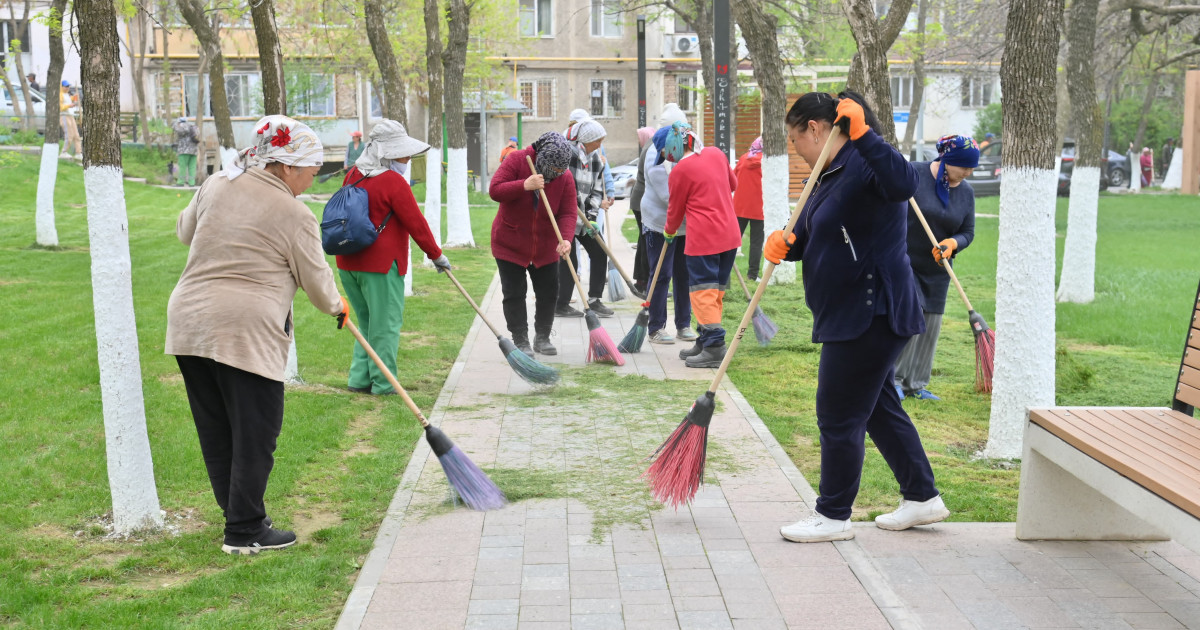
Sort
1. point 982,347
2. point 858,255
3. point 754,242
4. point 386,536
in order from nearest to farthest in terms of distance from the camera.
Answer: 1. point 858,255
2. point 386,536
3. point 982,347
4. point 754,242

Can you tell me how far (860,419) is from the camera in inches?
185

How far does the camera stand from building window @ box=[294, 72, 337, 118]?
36344 millimetres

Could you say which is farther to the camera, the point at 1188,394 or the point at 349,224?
the point at 349,224

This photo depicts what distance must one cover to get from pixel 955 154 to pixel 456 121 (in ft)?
37.5

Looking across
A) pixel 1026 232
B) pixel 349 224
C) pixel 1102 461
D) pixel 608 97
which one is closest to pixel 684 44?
pixel 608 97

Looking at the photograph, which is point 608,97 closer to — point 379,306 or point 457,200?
point 457,200

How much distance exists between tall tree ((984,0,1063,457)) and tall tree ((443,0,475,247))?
1139 cm

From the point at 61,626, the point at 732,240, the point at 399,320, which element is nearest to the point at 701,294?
the point at 732,240

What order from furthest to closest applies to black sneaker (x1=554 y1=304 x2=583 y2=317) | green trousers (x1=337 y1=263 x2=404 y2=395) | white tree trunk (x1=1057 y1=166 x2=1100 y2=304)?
white tree trunk (x1=1057 y1=166 x2=1100 y2=304) → black sneaker (x1=554 y1=304 x2=583 y2=317) → green trousers (x1=337 y1=263 x2=404 y2=395)

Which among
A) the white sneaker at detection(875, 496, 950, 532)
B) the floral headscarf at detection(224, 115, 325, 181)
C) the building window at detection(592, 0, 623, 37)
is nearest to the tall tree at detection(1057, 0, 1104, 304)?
the white sneaker at detection(875, 496, 950, 532)

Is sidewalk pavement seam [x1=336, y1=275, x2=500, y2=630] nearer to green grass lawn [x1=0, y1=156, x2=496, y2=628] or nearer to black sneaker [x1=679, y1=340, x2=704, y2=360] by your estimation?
green grass lawn [x1=0, y1=156, x2=496, y2=628]

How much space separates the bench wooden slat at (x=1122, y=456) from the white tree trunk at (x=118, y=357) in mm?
3767

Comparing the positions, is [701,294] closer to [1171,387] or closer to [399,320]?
[399,320]

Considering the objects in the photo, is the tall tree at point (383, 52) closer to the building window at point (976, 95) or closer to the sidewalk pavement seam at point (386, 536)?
the sidewalk pavement seam at point (386, 536)
